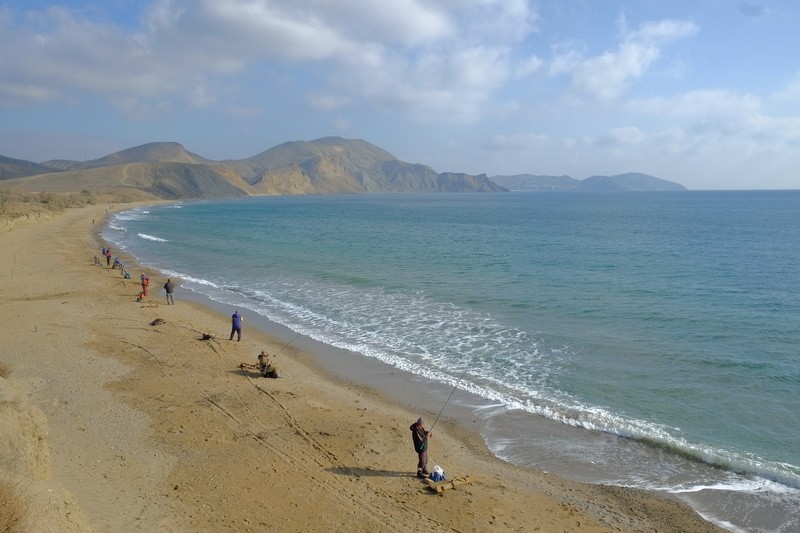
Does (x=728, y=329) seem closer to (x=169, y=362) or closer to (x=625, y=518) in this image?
(x=625, y=518)

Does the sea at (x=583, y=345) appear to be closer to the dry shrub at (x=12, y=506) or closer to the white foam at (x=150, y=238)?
the dry shrub at (x=12, y=506)

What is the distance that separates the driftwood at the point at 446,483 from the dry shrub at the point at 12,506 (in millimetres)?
6110

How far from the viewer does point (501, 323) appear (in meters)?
21.7

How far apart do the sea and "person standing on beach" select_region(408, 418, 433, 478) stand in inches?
90.1

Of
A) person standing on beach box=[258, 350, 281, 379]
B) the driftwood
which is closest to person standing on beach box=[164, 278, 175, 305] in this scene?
person standing on beach box=[258, 350, 281, 379]

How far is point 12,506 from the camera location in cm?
634

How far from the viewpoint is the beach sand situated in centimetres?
846

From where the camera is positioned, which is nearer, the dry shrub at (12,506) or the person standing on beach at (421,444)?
the dry shrub at (12,506)

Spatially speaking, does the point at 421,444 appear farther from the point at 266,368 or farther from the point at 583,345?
the point at 583,345

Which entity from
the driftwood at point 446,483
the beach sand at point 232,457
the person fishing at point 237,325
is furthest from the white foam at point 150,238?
the driftwood at point 446,483

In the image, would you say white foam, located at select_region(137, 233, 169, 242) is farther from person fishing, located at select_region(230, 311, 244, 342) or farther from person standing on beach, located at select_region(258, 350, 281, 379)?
person standing on beach, located at select_region(258, 350, 281, 379)

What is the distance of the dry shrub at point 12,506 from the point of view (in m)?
6.02

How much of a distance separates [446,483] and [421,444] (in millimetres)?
816

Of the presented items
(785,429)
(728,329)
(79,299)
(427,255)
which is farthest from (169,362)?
(427,255)
